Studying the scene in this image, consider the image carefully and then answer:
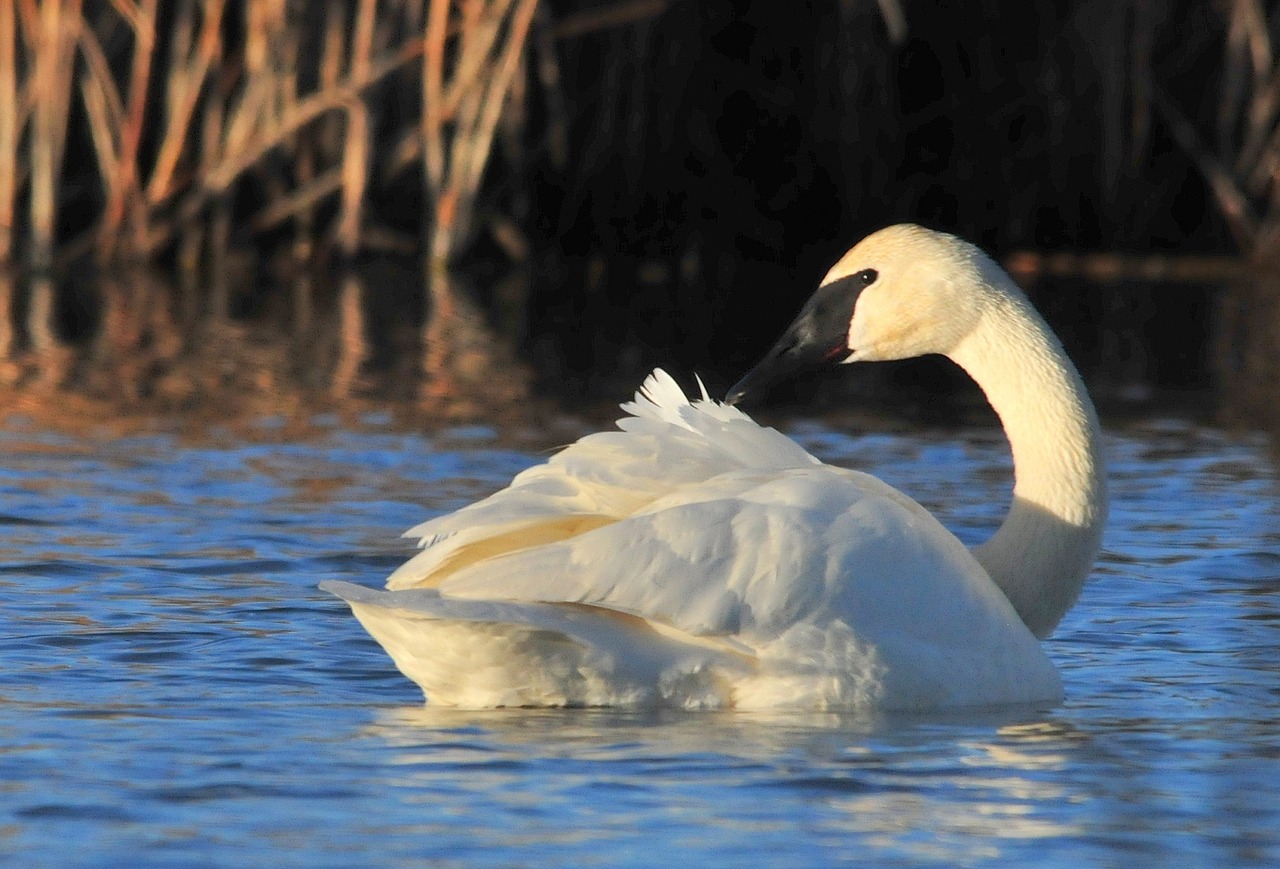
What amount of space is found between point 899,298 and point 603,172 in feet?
38.7

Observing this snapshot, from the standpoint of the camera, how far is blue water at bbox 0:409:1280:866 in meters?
4.17

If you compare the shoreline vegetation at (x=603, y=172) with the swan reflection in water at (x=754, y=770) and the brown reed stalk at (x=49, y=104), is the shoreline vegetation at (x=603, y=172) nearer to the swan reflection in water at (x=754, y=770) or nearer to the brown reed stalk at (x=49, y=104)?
the brown reed stalk at (x=49, y=104)

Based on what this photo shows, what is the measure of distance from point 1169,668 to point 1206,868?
1834 millimetres

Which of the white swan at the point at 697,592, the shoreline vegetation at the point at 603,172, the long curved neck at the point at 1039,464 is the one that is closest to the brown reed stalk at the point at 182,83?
the shoreline vegetation at the point at 603,172

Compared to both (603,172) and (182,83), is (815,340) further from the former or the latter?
(603,172)

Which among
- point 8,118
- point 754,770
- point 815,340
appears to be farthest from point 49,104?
point 754,770

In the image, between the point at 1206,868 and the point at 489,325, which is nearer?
the point at 1206,868

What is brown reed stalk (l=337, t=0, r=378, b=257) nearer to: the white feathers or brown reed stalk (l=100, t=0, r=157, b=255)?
brown reed stalk (l=100, t=0, r=157, b=255)

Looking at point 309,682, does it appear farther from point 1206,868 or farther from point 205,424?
point 205,424

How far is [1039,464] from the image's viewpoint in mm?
5840

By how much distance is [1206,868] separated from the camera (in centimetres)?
407

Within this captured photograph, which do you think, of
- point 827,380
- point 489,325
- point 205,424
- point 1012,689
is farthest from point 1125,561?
point 489,325

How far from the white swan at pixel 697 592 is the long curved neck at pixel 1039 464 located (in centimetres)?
21

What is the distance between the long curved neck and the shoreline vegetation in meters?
6.35
